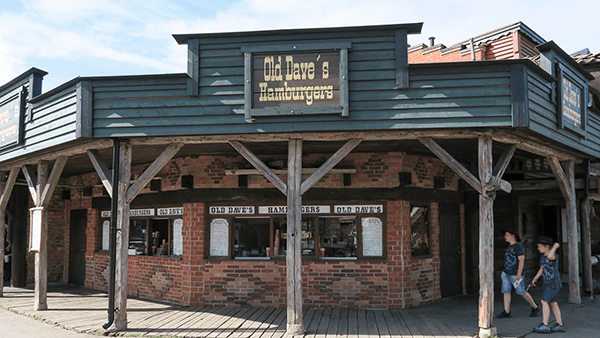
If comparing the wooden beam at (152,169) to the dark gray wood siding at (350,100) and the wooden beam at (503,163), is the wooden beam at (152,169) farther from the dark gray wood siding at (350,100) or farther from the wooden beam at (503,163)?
the wooden beam at (503,163)

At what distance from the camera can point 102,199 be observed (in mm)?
11766

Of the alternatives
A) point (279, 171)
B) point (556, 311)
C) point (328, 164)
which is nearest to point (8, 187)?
point (279, 171)

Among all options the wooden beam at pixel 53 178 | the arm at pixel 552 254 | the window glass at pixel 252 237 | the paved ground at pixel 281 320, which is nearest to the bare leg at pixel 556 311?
the paved ground at pixel 281 320

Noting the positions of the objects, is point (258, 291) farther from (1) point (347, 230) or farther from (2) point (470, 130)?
(2) point (470, 130)

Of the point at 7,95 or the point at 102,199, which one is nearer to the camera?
the point at 7,95

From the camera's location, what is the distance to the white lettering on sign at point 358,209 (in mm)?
9109

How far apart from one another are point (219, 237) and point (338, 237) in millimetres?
2393

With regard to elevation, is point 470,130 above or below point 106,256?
above

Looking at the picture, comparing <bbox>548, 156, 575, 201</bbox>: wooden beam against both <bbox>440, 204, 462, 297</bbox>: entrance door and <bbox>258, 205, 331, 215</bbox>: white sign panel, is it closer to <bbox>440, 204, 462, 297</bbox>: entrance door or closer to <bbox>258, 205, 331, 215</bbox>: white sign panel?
<bbox>440, 204, 462, 297</bbox>: entrance door

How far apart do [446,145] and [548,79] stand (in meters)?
1.95

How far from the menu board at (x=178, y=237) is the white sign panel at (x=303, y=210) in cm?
183

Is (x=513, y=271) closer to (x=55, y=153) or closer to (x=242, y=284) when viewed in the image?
(x=242, y=284)

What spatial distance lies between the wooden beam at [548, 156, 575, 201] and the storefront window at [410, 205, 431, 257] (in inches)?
98.0

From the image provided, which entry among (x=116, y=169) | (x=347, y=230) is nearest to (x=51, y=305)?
(x=116, y=169)
